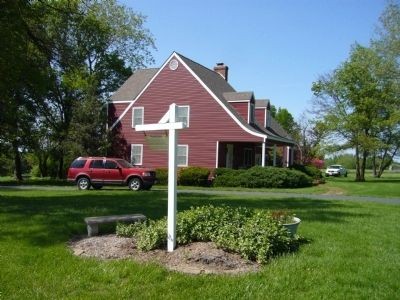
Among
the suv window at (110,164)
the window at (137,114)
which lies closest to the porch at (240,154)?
the window at (137,114)

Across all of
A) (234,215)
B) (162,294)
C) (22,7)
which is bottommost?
(162,294)

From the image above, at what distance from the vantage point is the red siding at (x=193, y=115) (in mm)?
34166

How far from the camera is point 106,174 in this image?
27516mm

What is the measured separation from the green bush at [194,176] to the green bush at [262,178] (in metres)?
0.72

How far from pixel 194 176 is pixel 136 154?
7190mm

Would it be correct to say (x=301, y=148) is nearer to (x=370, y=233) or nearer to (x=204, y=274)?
(x=370, y=233)

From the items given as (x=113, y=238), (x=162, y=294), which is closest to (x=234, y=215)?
(x=113, y=238)

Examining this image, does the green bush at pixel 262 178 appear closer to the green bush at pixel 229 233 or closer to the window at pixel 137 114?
the window at pixel 137 114

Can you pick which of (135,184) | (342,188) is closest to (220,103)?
(342,188)

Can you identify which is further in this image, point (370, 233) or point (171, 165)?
point (370, 233)

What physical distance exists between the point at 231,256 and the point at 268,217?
121 centimetres

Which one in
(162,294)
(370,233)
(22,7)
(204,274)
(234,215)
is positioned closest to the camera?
(162,294)

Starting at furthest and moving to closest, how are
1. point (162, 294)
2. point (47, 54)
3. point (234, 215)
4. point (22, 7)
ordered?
1. point (47, 54)
2. point (22, 7)
3. point (234, 215)
4. point (162, 294)

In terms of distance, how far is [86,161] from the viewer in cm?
2803
